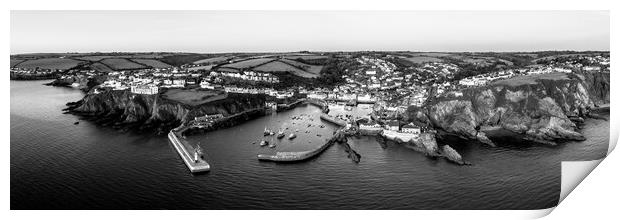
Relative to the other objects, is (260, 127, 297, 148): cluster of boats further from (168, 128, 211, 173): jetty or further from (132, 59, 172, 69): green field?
(132, 59, 172, 69): green field

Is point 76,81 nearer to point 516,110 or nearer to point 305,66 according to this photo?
point 305,66

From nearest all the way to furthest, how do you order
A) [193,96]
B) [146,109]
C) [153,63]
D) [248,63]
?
[146,109] < [193,96] < [248,63] < [153,63]

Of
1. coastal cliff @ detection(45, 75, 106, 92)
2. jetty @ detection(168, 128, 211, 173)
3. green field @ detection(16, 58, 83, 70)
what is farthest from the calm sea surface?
coastal cliff @ detection(45, 75, 106, 92)

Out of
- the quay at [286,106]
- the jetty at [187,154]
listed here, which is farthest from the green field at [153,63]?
the jetty at [187,154]

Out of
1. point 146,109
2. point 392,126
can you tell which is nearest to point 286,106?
point 146,109

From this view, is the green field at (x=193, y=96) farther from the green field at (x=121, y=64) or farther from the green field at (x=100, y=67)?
the green field at (x=100, y=67)

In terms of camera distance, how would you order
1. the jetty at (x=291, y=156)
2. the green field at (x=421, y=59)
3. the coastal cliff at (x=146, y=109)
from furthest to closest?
1. the green field at (x=421, y=59)
2. the coastal cliff at (x=146, y=109)
3. the jetty at (x=291, y=156)
